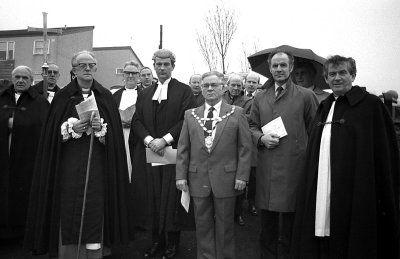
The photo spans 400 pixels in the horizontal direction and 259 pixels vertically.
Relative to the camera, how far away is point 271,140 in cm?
345

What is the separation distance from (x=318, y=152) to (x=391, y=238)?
2.98ft

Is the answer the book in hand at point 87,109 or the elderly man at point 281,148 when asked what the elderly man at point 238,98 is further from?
the book in hand at point 87,109

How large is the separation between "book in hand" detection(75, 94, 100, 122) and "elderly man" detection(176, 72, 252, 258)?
989mm

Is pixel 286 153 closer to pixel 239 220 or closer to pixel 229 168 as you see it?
pixel 229 168

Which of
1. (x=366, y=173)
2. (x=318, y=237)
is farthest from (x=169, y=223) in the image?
(x=366, y=173)

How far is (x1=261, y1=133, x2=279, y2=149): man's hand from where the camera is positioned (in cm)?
344

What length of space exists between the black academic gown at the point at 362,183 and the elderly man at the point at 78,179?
7.10 feet

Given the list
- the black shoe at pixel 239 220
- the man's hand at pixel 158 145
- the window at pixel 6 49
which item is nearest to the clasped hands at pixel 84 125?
the man's hand at pixel 158 145

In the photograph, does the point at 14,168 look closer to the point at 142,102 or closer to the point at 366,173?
the point at 142,102

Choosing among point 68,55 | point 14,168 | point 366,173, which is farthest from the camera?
point 68,55

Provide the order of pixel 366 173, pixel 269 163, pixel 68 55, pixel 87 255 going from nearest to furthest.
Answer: pixel 366 173, pixel 269 163, pixel 87 255, pixel 68 55

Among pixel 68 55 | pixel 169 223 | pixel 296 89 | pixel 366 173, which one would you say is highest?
pixel 68 55

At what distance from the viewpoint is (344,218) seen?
288 cm

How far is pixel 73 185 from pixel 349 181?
2790mm
